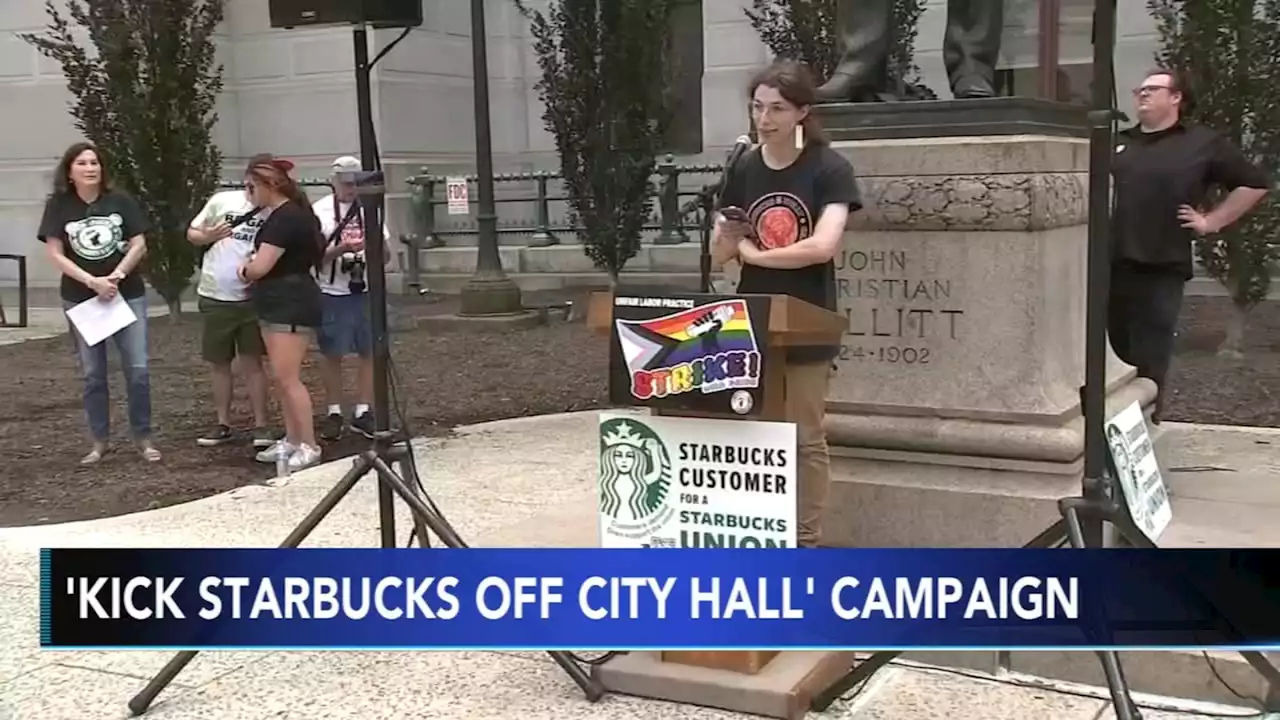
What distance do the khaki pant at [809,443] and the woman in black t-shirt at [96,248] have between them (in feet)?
15.2

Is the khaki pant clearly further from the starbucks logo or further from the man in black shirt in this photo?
the starbucks logo

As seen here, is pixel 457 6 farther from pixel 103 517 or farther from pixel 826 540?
pixel 826 540

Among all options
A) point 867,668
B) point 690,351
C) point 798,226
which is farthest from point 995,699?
point 798,226

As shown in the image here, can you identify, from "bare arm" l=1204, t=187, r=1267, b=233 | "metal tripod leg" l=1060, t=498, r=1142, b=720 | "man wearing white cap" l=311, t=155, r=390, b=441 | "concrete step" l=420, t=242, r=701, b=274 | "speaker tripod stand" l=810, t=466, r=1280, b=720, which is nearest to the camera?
"metal tripod leg" l=1060, t=498, r=1142, b=720

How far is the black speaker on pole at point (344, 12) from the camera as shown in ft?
12.5

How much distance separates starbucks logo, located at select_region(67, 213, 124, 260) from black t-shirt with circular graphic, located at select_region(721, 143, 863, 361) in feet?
14.5

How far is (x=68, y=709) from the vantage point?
3975 mm

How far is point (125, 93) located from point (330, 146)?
4.37 metres

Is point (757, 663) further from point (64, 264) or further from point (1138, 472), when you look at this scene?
point (64, 264)

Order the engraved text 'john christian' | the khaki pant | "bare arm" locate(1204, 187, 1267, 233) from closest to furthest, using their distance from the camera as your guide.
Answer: the khaki pant, the engraved text 'john christian', "bare arm" locate(1204, 187, 1267, 233)

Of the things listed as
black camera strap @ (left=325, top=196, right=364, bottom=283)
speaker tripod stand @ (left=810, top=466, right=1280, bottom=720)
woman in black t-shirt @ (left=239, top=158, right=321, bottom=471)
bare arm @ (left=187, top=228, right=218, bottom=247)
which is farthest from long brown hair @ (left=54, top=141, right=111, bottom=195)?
speaker tripod stand @ (left=810, top=466, right=1280, bottom=720)

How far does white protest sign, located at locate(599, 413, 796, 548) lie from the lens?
3611 mm

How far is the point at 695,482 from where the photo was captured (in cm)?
374

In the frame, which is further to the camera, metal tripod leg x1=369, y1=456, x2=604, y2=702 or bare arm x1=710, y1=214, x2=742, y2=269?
bare arm x1=710, y1=214, x2=742, y2=269
